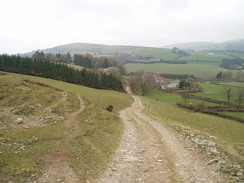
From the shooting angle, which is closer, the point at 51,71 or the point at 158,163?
the point at 158,163

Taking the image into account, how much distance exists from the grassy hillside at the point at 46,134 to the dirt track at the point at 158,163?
3.89 feet

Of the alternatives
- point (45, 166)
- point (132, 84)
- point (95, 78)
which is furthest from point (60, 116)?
point (132, 84)

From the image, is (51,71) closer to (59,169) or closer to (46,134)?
(46,134)

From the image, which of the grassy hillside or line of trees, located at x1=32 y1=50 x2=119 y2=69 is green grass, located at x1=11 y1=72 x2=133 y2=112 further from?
line of trees, located at x1=32 y1=50 x2=119 y2=69

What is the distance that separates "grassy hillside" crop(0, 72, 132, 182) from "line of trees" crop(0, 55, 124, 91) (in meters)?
47.5

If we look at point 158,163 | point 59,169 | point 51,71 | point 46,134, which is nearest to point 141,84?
point 51,71

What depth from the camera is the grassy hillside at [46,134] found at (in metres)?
11.1

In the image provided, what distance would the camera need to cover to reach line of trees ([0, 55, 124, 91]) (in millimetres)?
76750

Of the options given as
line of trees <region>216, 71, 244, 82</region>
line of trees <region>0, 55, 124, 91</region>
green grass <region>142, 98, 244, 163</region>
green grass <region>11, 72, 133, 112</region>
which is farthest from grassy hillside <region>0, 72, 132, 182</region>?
line of trees <region>216, 71, 244, 82</region>

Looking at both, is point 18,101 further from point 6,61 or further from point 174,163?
point 6,61

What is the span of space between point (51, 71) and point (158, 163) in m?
75.5

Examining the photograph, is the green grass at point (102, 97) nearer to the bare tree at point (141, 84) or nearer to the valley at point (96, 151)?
the valley at point (96, 151)

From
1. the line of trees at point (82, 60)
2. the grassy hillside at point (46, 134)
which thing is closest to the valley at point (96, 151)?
the grassy hillside at point (46, 134)

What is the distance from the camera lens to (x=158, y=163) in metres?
13.4
